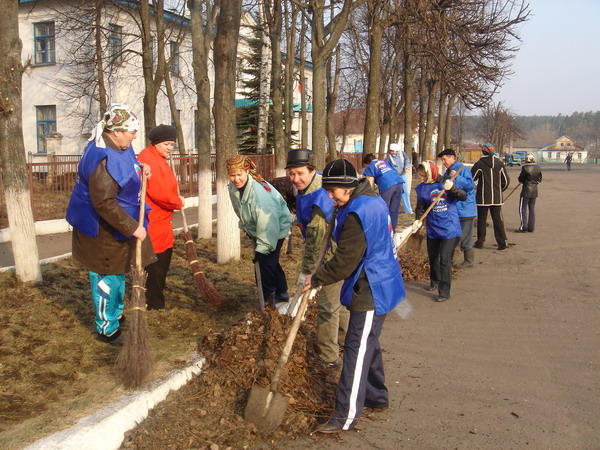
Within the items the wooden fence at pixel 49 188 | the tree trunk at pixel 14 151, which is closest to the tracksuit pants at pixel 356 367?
the tree trunk at pixel 14 151

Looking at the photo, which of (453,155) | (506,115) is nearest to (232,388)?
(453,155)

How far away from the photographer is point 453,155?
343 inches

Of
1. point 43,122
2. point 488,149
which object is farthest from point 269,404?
point 43,122

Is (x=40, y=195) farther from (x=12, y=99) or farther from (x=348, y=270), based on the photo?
(x=348, y=270)

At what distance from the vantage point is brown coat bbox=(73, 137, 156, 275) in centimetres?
433

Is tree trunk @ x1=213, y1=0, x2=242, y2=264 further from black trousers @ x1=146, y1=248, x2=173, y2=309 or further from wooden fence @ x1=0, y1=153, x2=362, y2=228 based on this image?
wooden fence @ x1=0, y1=153, x2=362, y2=228

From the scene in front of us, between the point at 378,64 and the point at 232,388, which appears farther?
the point at 378,64

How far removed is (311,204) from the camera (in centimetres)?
509

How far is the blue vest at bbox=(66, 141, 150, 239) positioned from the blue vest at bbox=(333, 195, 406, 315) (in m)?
1.69

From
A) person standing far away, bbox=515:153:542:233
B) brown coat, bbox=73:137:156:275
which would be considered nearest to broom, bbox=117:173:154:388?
brown coat, bbox=73:137:156:275

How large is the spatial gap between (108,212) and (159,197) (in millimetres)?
1245

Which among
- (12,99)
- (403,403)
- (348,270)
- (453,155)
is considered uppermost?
(12,99)

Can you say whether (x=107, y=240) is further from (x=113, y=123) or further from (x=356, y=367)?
(x=356, y=367)

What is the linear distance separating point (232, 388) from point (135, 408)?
→ 30.1 inches
